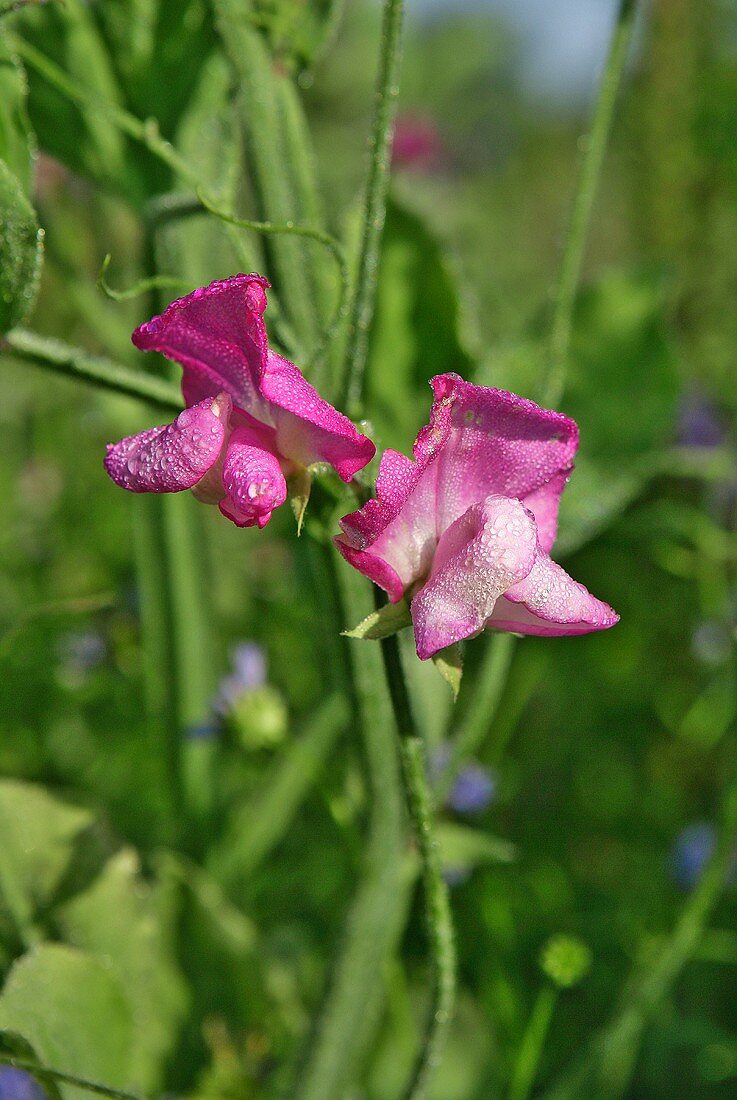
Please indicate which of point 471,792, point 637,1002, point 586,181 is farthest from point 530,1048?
point 586,181

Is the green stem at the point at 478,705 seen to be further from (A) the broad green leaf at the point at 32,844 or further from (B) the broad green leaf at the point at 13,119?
(B) the broad green leaf at the point at 13,119

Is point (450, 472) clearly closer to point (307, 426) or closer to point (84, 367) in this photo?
point (307, 426)

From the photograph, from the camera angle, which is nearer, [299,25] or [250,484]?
[250,484]

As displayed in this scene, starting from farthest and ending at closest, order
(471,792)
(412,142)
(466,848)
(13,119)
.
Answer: (412,142) < (471,792) < (466,848) < (13,119)

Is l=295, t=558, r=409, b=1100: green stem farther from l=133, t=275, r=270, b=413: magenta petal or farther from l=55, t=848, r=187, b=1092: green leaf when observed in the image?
l=133, t=275, r=270, b=413: magenta petal

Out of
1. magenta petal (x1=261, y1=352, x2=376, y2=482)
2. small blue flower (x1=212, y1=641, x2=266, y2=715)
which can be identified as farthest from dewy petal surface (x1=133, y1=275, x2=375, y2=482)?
small blue flower (x1=212, y1=641, x2=266, y2=715)

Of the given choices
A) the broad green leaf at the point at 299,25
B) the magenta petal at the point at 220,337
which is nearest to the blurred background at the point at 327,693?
the broad green leaf at the point at 299,25
